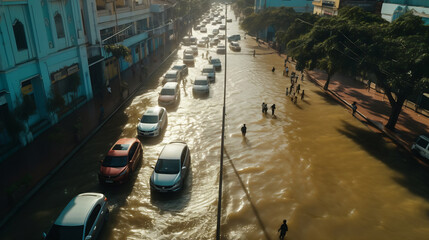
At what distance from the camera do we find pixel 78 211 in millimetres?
11891

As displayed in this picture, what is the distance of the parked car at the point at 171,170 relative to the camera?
15.1 metres

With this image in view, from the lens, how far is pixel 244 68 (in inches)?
1764

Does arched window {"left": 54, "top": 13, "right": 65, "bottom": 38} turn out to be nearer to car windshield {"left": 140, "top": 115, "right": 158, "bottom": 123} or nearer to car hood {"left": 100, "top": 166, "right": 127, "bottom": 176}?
car windshield {"left": 140, "top": 115, "right": 158, "bottom": 123}

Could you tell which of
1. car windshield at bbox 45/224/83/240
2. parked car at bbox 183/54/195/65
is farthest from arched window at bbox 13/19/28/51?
parked car at bbox 183/54/195/65

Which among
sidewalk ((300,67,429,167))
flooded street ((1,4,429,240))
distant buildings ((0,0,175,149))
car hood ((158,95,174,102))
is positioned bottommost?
flooded street ((1,4,429,240))

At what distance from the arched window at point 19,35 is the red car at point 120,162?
30.7 ft

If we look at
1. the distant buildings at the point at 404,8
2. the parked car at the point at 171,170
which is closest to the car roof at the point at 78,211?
the parked car at the point at 171,170

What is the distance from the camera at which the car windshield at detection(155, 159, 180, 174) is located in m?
15.7

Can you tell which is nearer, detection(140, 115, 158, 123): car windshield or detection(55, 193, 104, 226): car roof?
detection(55, 193, 104, 226): car roof

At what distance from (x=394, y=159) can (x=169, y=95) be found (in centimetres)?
1939

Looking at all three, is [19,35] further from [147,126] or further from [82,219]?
[82,219]

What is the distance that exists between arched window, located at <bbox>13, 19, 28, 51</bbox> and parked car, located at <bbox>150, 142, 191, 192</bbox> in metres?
11.9

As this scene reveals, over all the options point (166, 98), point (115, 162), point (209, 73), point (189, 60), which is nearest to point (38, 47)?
point (115, 162)

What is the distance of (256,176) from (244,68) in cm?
2977
